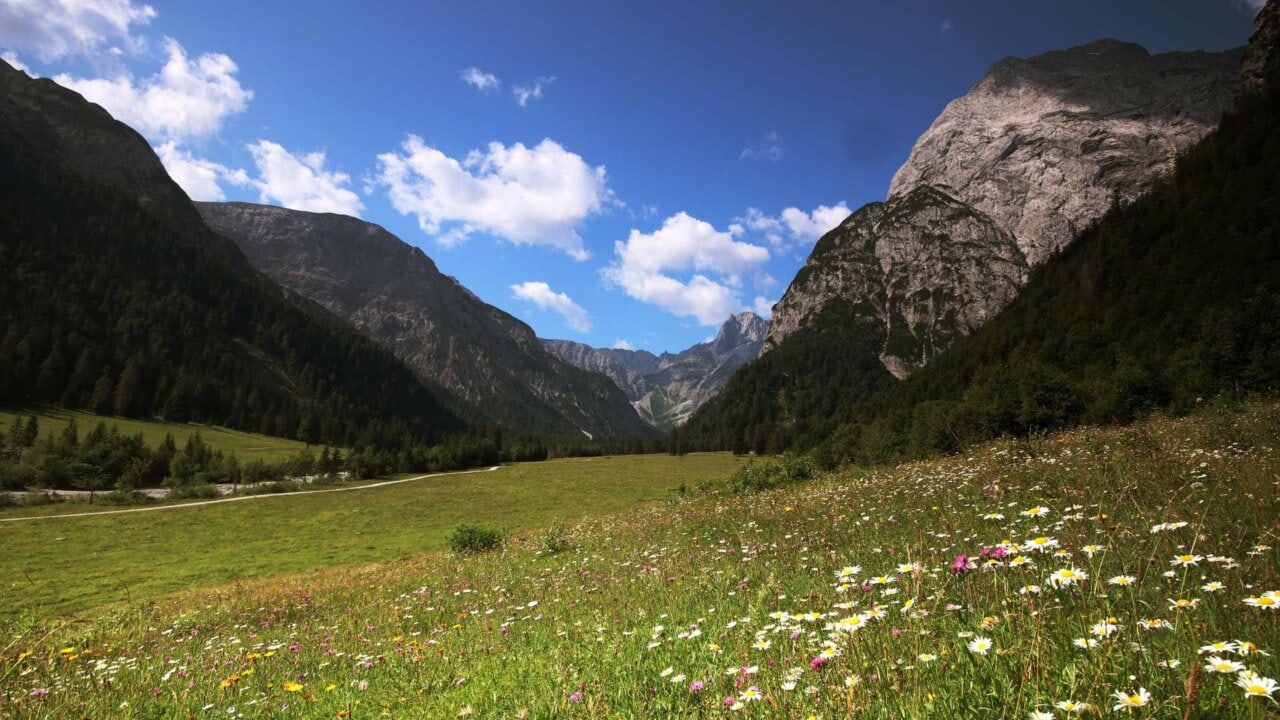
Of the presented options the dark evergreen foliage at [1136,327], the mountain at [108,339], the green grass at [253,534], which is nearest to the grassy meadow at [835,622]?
the green grass at [253,534]

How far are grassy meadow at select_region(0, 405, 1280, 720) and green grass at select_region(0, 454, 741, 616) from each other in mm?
8584

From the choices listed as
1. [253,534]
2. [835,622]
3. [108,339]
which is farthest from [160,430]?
[835,622]

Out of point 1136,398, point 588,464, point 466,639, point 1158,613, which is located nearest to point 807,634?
point 1158,613

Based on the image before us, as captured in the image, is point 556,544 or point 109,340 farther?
point 109,340

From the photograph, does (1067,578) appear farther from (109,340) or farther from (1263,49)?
(109,340)

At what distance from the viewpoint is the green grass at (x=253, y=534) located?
26156mm

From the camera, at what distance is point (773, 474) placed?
31516 mm

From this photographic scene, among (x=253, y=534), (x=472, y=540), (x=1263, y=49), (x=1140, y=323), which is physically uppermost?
(x=1263, y=49)

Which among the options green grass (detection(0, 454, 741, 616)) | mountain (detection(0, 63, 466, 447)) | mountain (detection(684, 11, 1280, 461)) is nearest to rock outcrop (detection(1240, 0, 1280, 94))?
mountain (detection(684, 11, 1280, 461))

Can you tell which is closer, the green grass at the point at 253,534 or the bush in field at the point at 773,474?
the green grass at the point at 253,534

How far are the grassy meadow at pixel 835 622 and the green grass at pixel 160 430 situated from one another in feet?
323

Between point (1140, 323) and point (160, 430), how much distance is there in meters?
177

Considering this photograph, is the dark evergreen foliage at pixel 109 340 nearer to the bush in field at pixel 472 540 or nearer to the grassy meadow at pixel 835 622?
the bush in field at pixel 472 540

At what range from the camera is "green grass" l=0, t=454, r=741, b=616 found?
26156mm
